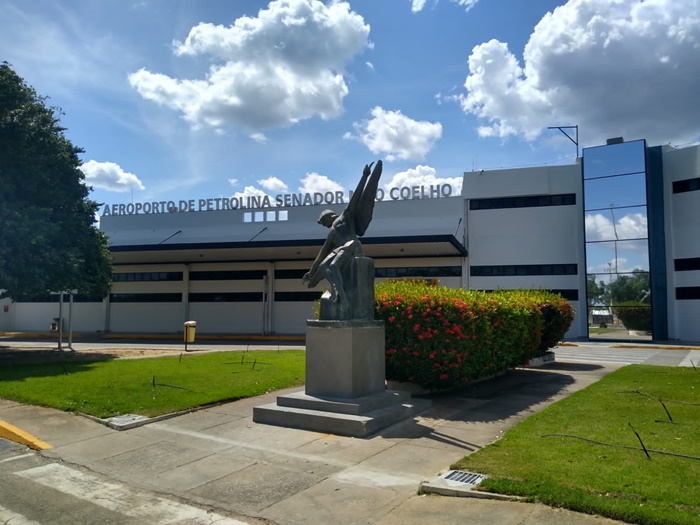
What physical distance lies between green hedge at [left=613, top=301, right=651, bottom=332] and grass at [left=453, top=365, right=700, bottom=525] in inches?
796

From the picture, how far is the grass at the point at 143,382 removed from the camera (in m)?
9.47

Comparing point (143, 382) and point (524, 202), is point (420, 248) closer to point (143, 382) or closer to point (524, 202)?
point (524, 202)

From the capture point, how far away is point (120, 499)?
5.37m

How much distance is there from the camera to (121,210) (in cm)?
3819

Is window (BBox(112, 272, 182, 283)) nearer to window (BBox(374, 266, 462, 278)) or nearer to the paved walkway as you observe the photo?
window (BBox(374, 266, 462, 278))

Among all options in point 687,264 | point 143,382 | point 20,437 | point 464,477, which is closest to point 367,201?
point 464,477

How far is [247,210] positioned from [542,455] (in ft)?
99.8

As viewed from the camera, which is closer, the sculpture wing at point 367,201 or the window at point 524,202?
the sculpture wing at point 367,201

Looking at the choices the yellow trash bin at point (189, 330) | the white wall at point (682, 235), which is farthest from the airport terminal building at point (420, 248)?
the yellow trash bin at point (189, 330)

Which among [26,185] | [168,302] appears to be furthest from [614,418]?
[168,302]

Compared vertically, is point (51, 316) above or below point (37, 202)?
below

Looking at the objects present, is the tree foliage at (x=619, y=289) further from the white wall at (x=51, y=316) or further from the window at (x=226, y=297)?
the white wall at (x=51, y=316)

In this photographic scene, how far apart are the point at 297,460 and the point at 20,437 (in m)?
4.13

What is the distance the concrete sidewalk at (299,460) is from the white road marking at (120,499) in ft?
0.64
